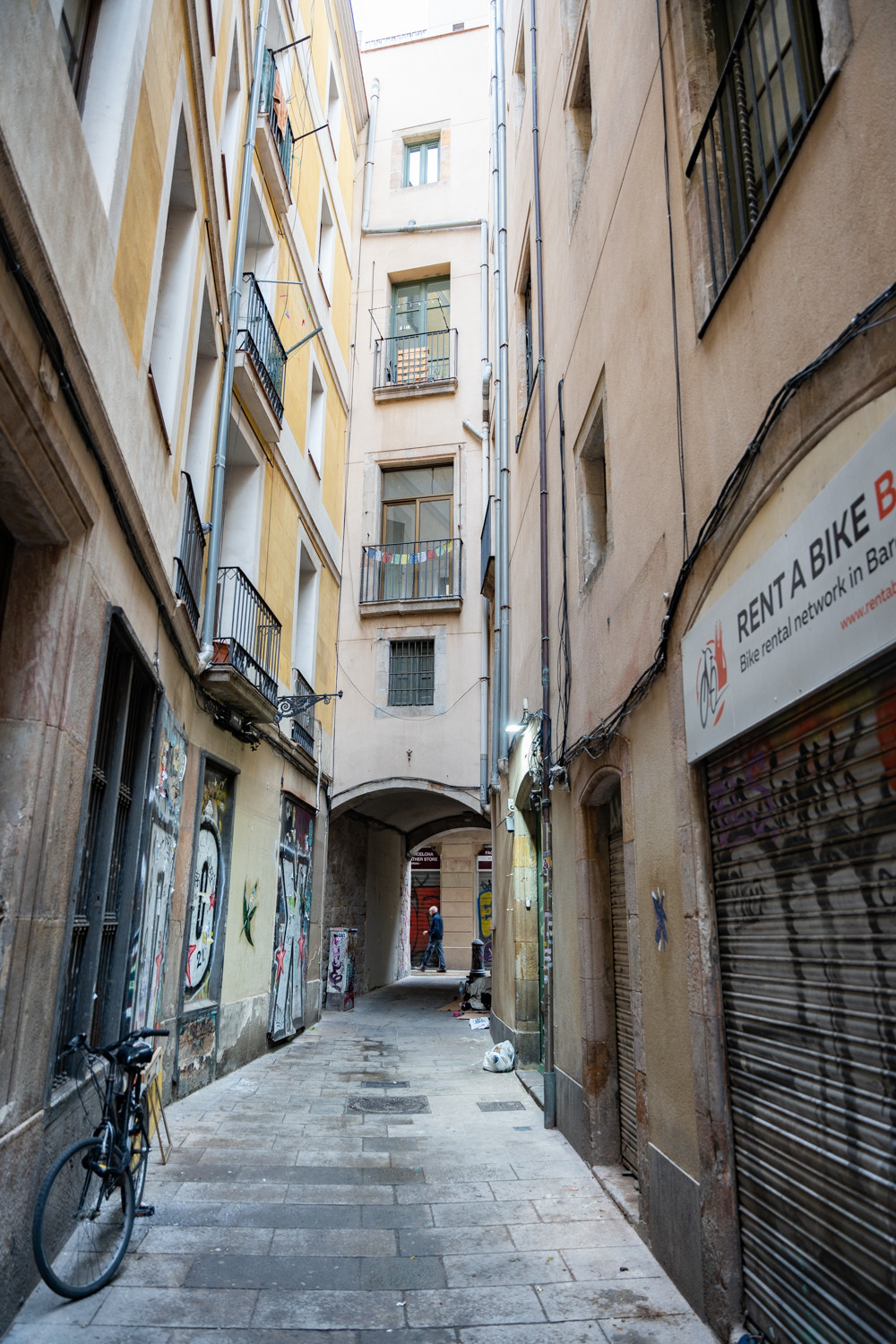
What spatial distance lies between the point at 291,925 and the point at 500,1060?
386cm

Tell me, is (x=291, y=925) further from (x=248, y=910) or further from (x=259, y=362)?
(x=259, y=362)

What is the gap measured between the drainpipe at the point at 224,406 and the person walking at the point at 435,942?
18777 millimetres

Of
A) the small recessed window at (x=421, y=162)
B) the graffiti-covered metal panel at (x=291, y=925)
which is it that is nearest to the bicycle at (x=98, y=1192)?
the graffiti-covered metal panel at (x=291, y=925)

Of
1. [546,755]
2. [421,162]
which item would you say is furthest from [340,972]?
[421,162]

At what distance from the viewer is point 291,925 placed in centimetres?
1253

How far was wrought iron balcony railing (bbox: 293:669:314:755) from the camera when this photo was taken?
13.0m

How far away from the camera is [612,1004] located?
6.49 meters

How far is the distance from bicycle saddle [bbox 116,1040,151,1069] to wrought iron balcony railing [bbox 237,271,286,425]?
7.04m

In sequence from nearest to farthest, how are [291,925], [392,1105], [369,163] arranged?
[392,1105]
[291,925]
[369,163]

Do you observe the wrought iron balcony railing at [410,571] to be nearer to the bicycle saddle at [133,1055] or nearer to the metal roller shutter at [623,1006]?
the metal roller shutter at [623,1006]

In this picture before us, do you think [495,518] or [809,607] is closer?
[809,607]

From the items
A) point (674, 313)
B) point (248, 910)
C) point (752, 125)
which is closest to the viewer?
point (752, 125)

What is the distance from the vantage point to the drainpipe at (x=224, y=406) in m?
8.67

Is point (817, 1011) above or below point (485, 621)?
below
